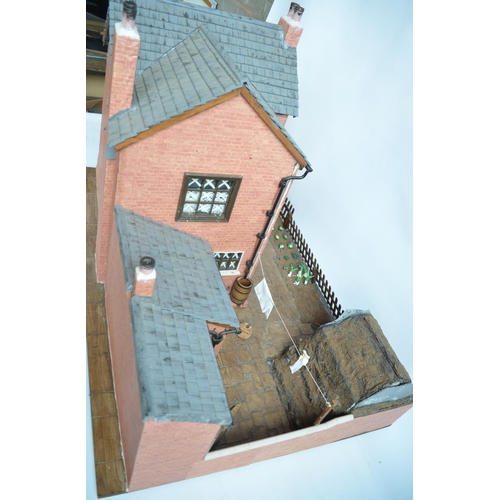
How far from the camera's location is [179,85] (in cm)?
875

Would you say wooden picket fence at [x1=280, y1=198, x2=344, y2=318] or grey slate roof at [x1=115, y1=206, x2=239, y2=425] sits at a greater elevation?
grey slate roof at [x1=115, y1=206, x2=239, y2=425]

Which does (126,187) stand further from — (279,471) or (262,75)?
(279,471)

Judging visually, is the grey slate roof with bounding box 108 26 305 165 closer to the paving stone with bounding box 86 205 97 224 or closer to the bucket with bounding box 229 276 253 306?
the bucket with bounding box 229 276 253 306

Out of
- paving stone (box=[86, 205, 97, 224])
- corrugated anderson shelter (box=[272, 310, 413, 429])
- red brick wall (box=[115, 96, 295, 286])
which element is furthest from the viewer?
paving stone (box=[86, 205, 97, 224])

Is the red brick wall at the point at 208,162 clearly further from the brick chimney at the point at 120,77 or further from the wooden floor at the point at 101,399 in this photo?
the wooden floor at the point at 101,399

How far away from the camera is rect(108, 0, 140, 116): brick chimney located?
771cm

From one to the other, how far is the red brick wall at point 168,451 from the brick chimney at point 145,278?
2.39m

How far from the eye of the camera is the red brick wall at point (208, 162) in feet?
28.0

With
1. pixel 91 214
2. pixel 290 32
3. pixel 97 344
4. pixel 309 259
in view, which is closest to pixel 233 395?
pixel 97 344

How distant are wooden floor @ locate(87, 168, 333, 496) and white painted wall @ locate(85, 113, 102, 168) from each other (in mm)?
524

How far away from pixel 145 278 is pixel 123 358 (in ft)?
6.81

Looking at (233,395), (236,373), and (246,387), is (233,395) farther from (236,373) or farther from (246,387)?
(236,373)

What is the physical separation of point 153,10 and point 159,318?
23.4ft

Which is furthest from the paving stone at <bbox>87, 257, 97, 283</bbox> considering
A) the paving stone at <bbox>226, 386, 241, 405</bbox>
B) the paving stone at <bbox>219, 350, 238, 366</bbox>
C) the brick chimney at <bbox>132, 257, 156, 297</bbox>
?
the paving stone at <bbox>226, 386, 241, 405</bbox>
